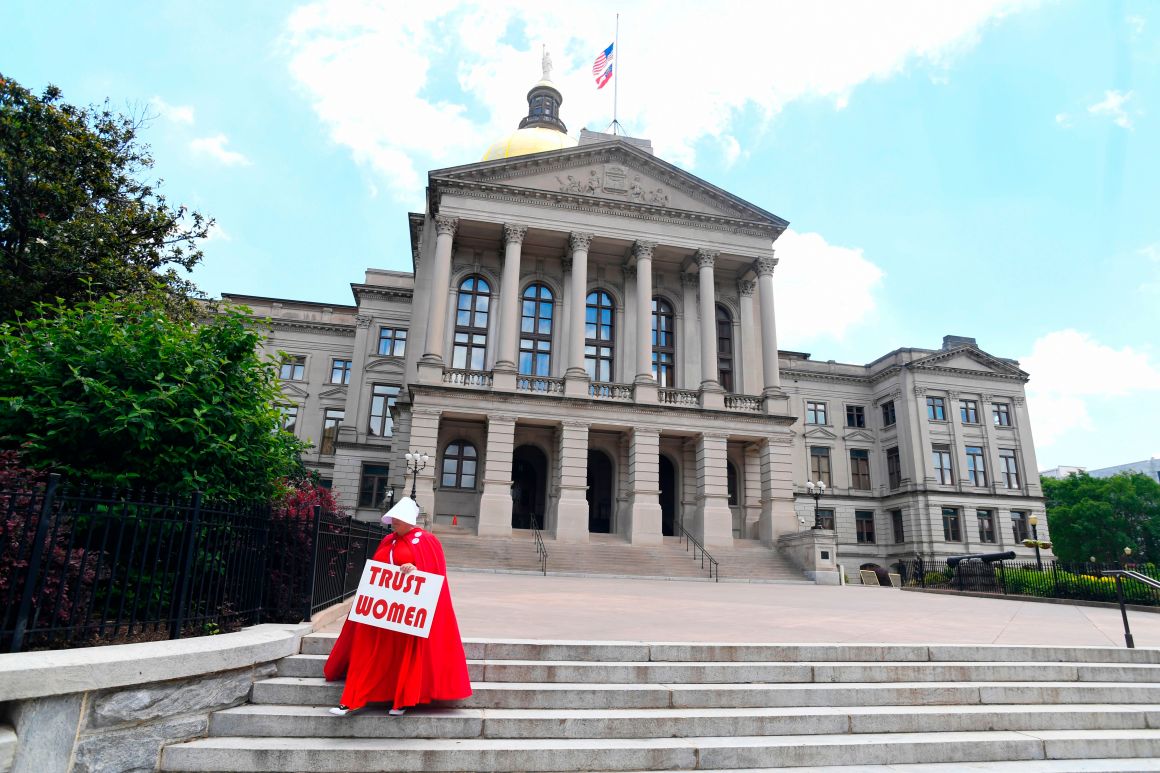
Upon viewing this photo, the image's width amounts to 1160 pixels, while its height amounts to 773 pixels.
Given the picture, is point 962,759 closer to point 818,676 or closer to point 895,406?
point 818,676

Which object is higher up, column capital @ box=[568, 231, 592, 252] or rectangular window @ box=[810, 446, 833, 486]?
column capital @ box=[568, 231, 592, 252]

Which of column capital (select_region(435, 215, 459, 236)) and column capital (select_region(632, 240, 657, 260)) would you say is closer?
column capital (select_region(435, 215, 459, 236))

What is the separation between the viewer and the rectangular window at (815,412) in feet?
154

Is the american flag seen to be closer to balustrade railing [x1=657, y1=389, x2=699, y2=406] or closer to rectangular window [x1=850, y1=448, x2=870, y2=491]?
balustrade railing [x1=657, y1=389, x2=699, y2=406]

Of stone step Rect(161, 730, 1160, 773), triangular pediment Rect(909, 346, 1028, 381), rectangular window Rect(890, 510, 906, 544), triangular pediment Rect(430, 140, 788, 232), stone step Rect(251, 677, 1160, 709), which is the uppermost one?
triangular pediment Rect(430, 140, 788, 232)

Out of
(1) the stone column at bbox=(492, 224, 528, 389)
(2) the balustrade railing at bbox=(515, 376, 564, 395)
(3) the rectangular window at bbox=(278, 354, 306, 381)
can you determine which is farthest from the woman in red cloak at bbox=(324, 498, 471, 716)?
(3) the rectangular window at bbox=(278, 354, 306, 381)

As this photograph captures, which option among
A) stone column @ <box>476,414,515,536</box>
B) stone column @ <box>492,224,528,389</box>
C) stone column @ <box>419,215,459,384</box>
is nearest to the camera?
stone column @ <box>476,414,515,536</box>

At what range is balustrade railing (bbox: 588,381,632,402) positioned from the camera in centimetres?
2945

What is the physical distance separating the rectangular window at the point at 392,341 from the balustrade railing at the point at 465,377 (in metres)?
10.5

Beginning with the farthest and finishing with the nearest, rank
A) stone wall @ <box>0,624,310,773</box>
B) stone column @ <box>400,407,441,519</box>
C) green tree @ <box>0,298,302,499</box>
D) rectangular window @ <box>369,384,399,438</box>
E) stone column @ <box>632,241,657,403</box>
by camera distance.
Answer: rectangular window @ <box>369,384,399,438</box> < stone column @ <box>632,241,657,403</box> < stone column @ <box>400,407,441,519</box> < green tree @ <box>0,298,302,499</box> < stone wall @ <box>0,624,310,773</box>

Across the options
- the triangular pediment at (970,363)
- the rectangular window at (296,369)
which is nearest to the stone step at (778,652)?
the rectangular window at (296,369)

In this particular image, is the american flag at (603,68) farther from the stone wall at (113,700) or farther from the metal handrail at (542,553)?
the stone wall at (113,700)

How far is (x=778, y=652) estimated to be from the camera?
256 inches

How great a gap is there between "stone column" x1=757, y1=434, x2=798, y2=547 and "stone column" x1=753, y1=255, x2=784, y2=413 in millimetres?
1828
